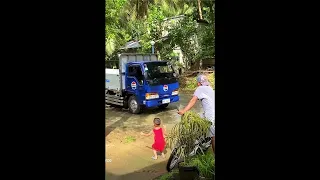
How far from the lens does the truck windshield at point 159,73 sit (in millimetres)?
11648

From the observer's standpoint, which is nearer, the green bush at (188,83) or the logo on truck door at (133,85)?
the logo on truck door at (133,85)

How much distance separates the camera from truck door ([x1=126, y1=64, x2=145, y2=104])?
11.7 metres

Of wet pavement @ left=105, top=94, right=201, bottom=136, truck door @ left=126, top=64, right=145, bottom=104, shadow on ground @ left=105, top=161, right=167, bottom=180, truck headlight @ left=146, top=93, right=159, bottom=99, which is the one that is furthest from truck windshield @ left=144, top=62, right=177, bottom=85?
shadow on ground @ left=105, top=161, right=167, bottom=180

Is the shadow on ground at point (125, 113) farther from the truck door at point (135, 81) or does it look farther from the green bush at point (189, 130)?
the green bush at point (189, 130)

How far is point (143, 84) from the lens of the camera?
11.6 m

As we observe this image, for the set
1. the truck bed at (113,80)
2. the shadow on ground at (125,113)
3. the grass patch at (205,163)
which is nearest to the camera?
the grass patch at (205,163)

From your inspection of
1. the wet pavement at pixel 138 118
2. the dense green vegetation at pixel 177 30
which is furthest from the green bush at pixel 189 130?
the dense green vegetation at pixel 177 30

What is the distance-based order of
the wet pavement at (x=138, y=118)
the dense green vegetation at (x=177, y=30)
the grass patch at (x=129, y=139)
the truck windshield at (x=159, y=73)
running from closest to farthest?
the grass patch at (x=129, y=139) → the wet pavement at (x=138, y=118) → the truck windshield at (x=159, y=73) → the dense green vegetation at (x=177, y=30)
